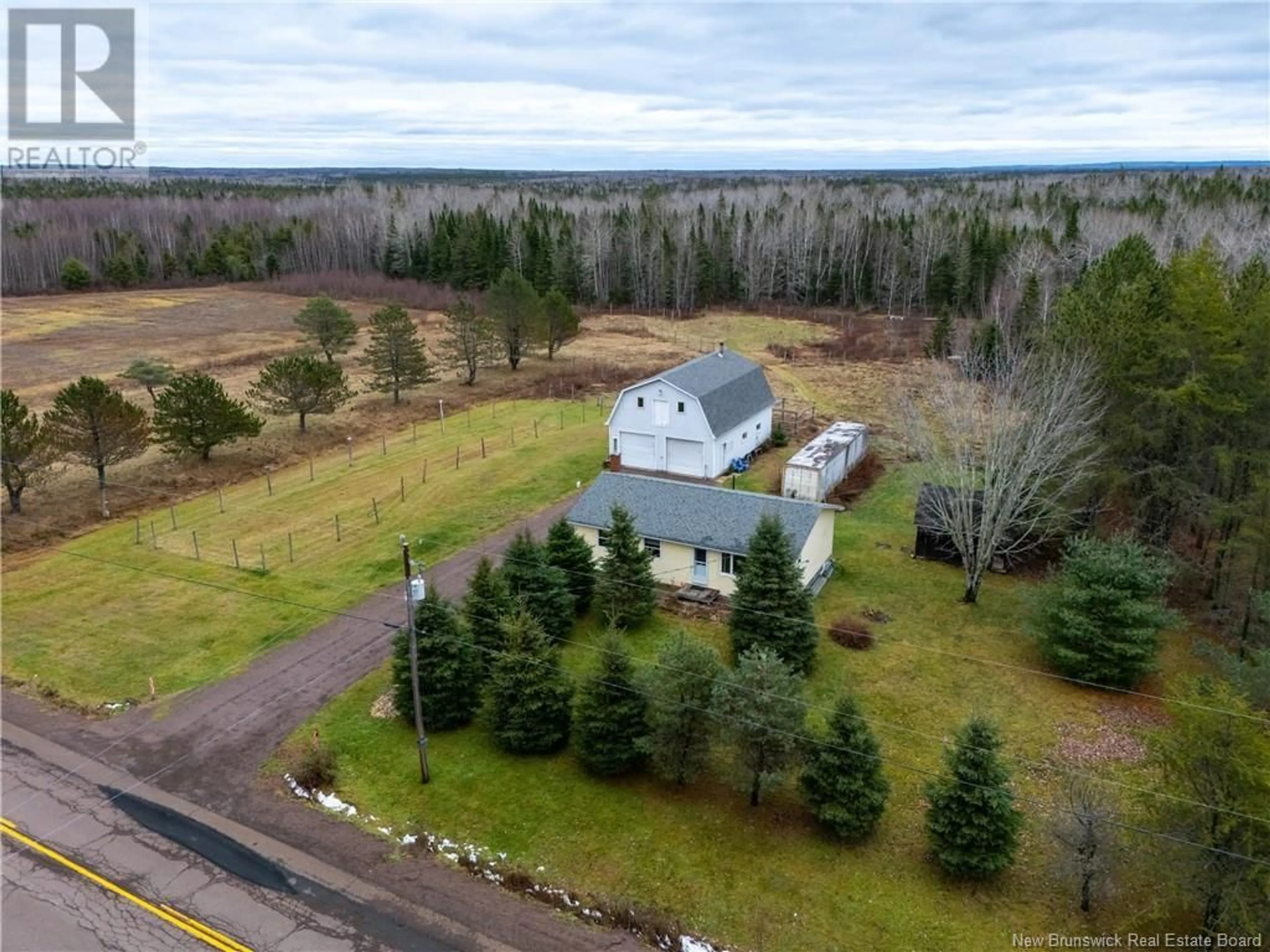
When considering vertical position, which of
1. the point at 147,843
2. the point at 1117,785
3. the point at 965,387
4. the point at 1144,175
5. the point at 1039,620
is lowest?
the point at 147,843

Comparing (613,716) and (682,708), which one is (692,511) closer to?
(613,716)

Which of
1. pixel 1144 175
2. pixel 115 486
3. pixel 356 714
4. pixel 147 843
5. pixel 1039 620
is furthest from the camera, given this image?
pixel 1144 175

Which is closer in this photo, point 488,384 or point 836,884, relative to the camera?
point 836,884

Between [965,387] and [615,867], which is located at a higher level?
[965,387]

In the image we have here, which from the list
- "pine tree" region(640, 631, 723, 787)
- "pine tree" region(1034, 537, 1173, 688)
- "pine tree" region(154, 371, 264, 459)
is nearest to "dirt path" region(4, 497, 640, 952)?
"pine tree" region(640, 631, 723, 787)

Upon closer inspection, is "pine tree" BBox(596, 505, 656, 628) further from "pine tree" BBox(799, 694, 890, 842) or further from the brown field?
the brown field

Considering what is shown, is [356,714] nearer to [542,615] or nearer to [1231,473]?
[542,615]

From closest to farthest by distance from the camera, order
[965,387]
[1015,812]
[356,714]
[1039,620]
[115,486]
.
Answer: [1015,812] < [356,714] < [1039,620] < [965,387] < [115,486]

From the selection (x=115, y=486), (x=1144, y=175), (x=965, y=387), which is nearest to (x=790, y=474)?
(x=965, y=387)
